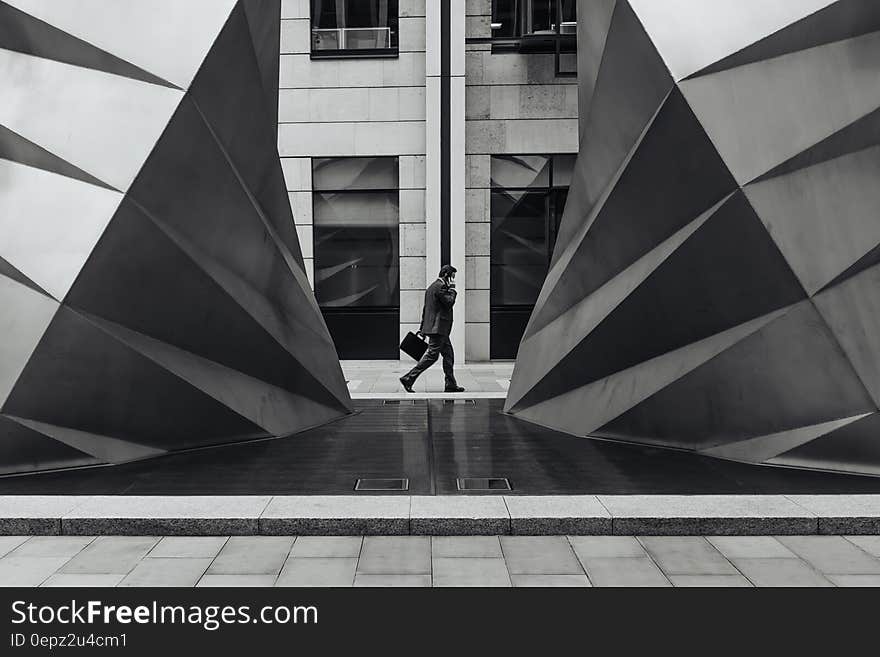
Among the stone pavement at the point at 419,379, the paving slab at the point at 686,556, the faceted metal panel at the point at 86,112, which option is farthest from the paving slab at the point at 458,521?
the stone pavement at the point at 419,379

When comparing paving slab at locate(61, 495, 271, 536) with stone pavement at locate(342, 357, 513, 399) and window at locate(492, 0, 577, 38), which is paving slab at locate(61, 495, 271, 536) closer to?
stone pavement at locate(342, 357, 513, 399)

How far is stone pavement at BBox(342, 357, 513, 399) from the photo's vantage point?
42.9 ft

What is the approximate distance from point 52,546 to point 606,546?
406 cm

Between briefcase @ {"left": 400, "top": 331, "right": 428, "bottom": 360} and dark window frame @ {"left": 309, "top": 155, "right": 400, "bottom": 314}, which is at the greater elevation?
dark window frame @ {"left": 309, "top": 155, "right": 400, "bottom": 314}

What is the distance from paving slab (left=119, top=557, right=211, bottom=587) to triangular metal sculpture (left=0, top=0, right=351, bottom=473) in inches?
104

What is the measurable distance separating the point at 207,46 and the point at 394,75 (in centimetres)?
1200

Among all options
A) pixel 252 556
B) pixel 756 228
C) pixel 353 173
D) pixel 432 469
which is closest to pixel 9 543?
pixel 252 556

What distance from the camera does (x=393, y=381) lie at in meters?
15.0

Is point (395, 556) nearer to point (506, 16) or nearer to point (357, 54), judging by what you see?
point (357, 54)

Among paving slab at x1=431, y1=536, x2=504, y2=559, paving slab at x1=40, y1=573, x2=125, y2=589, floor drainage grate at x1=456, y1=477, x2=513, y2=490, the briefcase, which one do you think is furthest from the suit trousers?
paving slab at x1=40, y1=573, x2=125, y2=589

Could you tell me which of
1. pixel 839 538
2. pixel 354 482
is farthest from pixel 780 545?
pixel 354 482

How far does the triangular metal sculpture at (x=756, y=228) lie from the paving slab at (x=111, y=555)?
533cm
